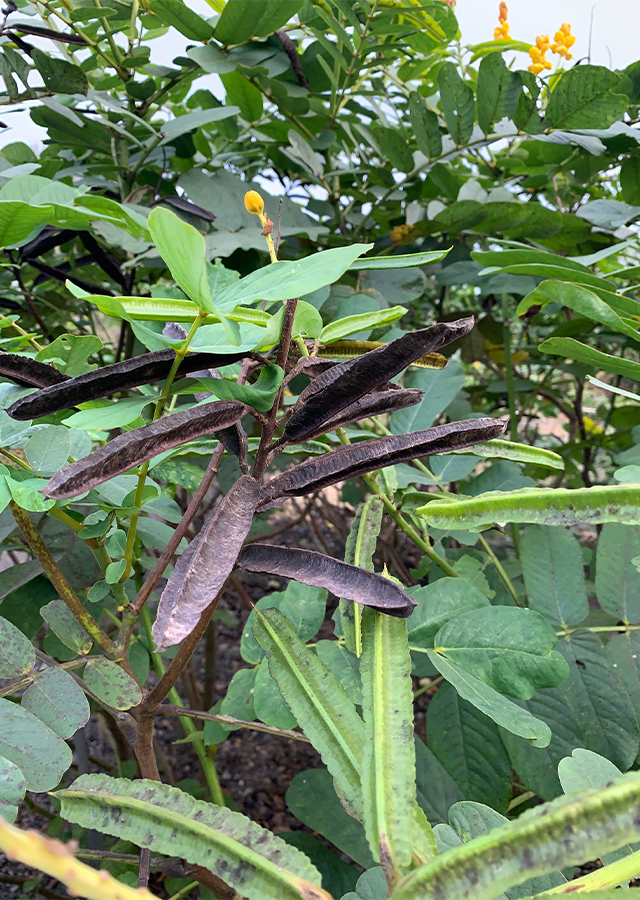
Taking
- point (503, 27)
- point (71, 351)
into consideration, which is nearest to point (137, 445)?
point (71, 351)

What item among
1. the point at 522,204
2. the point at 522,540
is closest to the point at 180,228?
the point at 522,540

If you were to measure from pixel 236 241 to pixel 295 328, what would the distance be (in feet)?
1.16

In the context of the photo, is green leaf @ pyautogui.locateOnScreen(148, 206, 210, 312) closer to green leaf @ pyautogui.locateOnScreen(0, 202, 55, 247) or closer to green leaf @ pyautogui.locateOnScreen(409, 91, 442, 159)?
green leaf @ pyautogui.locateOnScreen(0, 202, 55, 247)

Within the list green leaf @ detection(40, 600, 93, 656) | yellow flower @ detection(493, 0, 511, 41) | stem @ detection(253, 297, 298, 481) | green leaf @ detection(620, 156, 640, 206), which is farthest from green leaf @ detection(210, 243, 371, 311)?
yellow flower @ detection(493, 0, 511, 41)

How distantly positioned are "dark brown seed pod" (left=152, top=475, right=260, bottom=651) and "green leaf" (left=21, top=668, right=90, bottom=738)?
0.12m

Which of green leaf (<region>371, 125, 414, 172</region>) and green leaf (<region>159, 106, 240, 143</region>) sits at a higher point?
green leaf (<region>371, 125, 414, 172</region>)

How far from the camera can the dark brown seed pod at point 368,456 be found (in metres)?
0.30

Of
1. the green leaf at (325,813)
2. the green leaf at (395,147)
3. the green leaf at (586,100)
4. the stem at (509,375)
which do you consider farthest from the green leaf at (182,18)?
the green leaf at (325,813)

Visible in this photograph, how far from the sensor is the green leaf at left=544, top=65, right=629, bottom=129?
0.61 meters

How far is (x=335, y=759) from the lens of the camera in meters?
0.27

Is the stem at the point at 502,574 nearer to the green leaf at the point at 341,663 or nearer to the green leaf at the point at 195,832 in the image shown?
the green leaf at the point at 341,663

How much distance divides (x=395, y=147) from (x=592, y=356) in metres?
0.43

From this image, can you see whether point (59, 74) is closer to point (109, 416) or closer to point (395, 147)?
point (395, 147)

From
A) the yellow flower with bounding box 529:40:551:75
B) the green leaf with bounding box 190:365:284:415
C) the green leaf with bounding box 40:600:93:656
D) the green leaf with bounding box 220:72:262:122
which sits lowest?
the green leaf with bounding box 40:600:93:656
